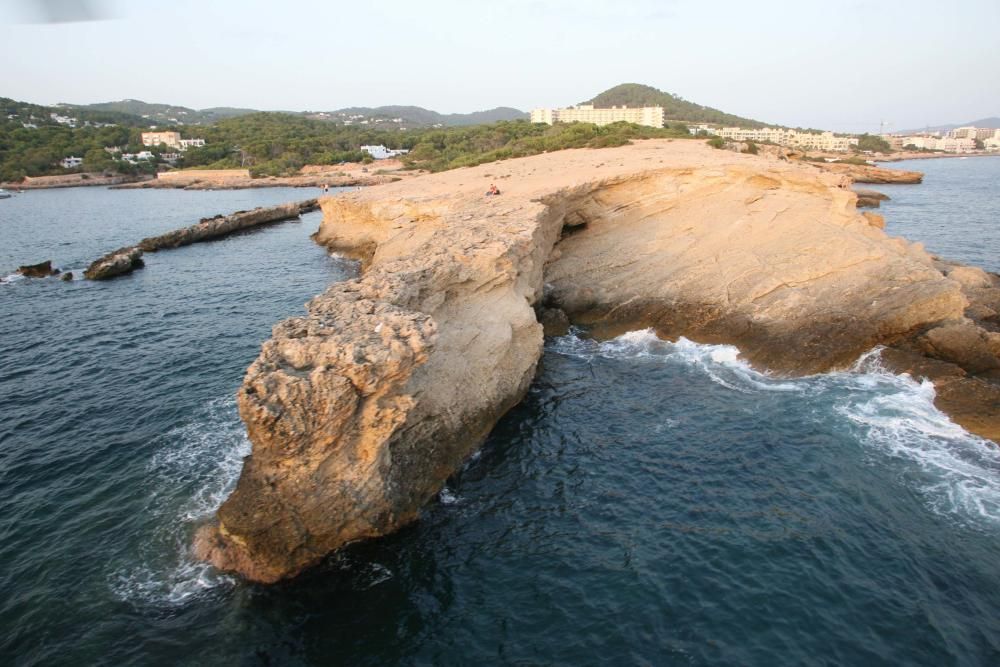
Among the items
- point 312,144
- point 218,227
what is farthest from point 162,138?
point 218,227

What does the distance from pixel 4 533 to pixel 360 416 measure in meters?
9.47

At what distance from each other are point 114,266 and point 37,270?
5823mm

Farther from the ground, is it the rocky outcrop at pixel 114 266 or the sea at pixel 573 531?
the rocky outcrop at pixel 114 266

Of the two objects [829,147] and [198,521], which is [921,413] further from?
[829,147]

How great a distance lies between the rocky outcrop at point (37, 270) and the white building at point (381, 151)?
10518cm

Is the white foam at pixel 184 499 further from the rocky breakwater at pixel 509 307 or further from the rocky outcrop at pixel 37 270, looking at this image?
the rocky outcrop at pixel 37 270

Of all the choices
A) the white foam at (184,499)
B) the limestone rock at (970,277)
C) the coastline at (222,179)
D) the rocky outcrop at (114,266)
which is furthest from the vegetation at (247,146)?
the white foam at (184,499)

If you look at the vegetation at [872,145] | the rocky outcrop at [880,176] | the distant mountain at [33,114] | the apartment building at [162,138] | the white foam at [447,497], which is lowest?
the white foam at [447,497]

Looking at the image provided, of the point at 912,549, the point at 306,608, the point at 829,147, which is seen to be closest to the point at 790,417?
the point at 912,549

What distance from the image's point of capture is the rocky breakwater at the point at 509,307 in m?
12.8

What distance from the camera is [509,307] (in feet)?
67.0

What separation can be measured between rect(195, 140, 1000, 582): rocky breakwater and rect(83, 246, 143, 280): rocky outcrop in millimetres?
18547

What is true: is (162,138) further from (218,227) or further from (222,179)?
(218,227)

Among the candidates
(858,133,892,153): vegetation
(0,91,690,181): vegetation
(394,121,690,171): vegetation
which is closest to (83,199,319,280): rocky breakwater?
(394,121,690,171): vegetation
